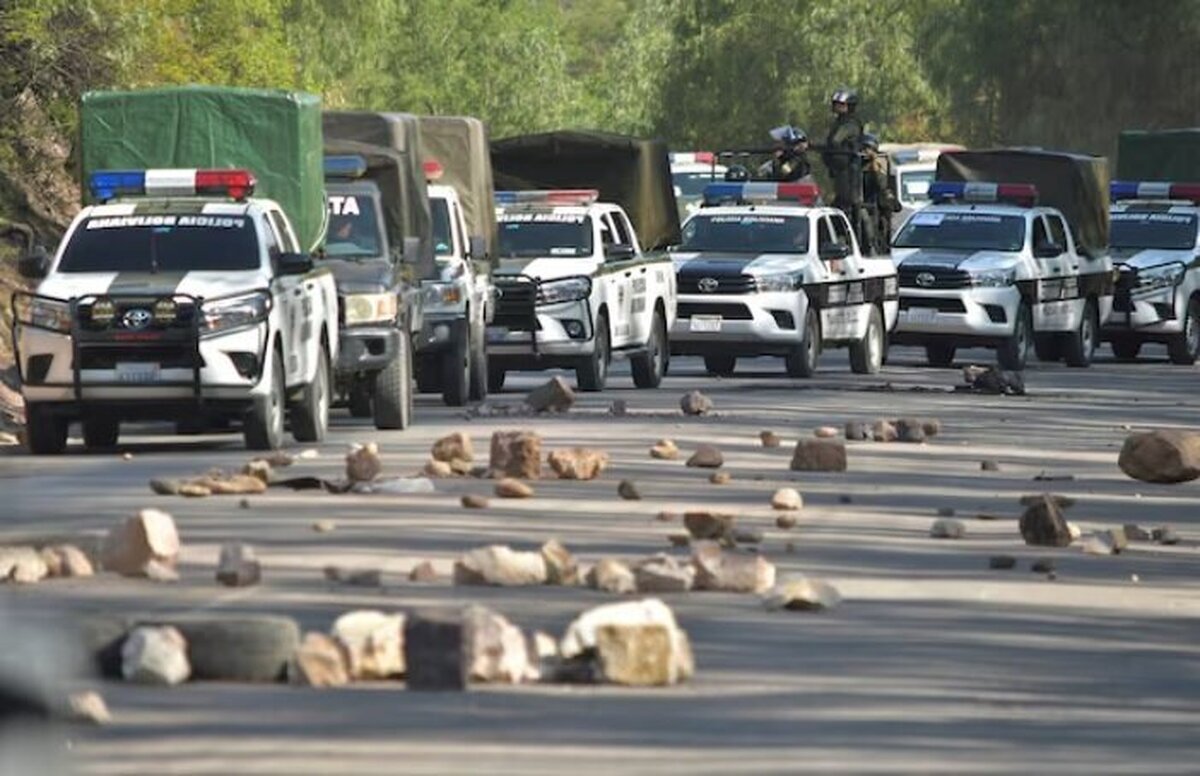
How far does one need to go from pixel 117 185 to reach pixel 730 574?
11.6 metres

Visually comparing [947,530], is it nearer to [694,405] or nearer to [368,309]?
[368,309]

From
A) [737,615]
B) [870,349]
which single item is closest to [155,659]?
[737,615]

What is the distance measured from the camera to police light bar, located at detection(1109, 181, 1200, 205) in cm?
4969

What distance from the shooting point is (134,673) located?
42.3 feet

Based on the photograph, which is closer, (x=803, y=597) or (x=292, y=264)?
(x=803, y=597)

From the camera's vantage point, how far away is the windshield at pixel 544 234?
35.6m

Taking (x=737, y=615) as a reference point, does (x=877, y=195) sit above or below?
above

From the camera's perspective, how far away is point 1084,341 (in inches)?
1768

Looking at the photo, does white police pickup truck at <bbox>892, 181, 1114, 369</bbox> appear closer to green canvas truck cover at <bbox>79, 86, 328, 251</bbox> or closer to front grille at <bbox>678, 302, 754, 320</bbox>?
front grille at <bbox>678, 302, 754, 320</bbox>

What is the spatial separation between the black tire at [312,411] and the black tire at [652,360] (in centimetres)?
990

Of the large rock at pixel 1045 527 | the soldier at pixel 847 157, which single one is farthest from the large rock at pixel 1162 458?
the soldier at pixel 847 157

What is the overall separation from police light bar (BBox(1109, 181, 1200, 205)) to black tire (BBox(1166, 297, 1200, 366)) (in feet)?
8.07

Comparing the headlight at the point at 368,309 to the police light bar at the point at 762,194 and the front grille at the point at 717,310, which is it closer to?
the front grille at the point at 717,310

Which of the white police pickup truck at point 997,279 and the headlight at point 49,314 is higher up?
the headlight at point 49,314
